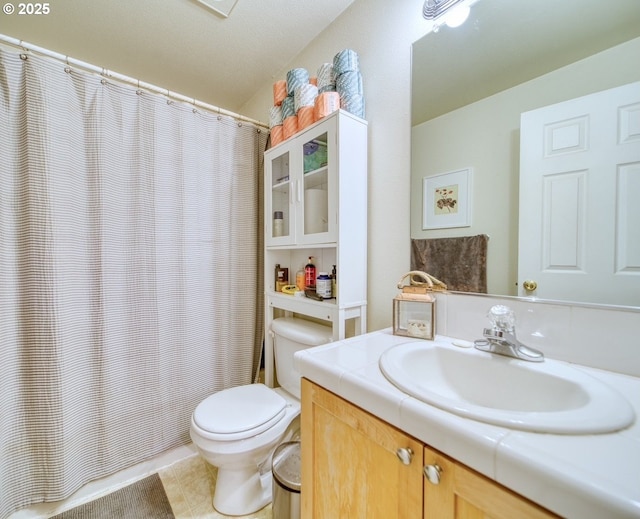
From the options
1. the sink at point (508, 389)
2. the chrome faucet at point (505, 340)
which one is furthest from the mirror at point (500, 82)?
the sink at point (508, 389)

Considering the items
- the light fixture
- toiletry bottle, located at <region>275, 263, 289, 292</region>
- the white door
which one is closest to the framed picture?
the white door

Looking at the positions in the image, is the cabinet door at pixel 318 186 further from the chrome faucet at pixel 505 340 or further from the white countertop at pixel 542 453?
the white countertop at pixel 542 453

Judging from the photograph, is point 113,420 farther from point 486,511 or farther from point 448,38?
point 448,38

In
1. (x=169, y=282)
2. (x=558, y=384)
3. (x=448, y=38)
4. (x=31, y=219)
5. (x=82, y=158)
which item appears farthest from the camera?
(x=169, y=282)

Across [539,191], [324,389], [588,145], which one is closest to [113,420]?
[324,389]

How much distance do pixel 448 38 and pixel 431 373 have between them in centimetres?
114

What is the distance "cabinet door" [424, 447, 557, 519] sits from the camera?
38cm

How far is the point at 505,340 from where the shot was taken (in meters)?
0.71

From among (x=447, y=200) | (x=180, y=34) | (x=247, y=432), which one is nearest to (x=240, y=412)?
(x=247, y=432)

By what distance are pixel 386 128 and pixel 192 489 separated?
6.04ft

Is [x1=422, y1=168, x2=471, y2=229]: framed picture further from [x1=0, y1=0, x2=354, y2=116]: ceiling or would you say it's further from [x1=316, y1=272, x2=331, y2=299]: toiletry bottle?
[x1=0, y1=0, x2=354, y2=116]: ceiling

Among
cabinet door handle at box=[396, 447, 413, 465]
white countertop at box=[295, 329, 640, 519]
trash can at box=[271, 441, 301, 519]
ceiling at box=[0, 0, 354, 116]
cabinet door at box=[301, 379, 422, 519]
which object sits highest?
ceiling at box=[0, 0, 354, 116]

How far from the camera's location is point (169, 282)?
4.64 feet

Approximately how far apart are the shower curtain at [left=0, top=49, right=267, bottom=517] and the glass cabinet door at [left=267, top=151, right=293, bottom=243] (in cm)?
23
